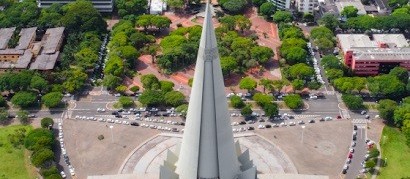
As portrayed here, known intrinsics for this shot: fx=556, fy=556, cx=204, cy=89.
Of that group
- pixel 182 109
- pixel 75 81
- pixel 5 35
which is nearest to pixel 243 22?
pixel 182 109

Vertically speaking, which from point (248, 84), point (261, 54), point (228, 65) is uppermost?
point (261, 54)

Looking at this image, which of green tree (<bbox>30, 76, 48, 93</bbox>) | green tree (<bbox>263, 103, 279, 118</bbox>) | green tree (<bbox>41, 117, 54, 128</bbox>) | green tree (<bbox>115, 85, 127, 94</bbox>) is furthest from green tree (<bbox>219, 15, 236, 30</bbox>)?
green tree (<bbox>41, 117, 54, 128</bbox>)

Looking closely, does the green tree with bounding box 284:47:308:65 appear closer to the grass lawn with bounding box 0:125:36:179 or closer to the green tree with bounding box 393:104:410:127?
the green tree with bounding box 393:104:410:127

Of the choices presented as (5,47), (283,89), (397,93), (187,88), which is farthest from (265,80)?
(5,47)

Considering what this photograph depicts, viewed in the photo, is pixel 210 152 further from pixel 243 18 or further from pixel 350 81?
pixel 243 18

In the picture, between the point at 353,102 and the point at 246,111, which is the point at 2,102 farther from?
the point at 353,102
